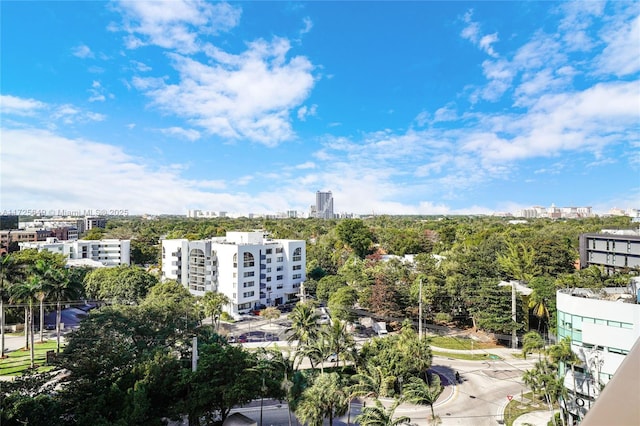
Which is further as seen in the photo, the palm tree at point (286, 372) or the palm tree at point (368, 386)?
the palm tree at point (368, 386)

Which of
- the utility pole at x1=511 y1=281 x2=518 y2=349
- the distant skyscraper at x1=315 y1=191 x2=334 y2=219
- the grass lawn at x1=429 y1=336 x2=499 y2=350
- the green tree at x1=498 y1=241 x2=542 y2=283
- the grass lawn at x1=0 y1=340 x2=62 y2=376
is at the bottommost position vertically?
the grass lawn at x1=429 y1=336 x2=499 y2=350

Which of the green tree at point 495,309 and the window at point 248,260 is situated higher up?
the window at point 248,260

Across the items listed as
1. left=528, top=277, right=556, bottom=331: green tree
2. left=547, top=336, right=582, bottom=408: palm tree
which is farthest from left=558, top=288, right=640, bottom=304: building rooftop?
left=528, top=277, right=556, bottom=331: green tree

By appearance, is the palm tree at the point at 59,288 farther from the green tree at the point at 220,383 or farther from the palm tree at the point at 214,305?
the green tree at the point at 220,383

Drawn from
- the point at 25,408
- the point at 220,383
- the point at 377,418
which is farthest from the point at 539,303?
the point at 25,408

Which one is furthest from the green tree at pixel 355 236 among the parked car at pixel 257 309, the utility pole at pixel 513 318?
the utility pole at pixel 513 318

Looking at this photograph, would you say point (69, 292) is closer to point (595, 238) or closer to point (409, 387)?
point (409, 387)

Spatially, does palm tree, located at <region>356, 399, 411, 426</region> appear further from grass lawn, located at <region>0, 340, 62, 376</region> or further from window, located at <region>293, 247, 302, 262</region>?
window, located at <region>293, 247, 302, 262</region>

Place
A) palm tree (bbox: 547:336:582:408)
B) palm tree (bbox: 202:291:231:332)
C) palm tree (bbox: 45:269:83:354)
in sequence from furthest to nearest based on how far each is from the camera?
palm tree (bbox: 202:291:231:332) < palm tree (bbox: 45:269:83:354) < palm tree (bbox: 547:336:582:408)

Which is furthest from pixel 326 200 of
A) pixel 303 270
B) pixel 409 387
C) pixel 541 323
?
pixel 409 387
